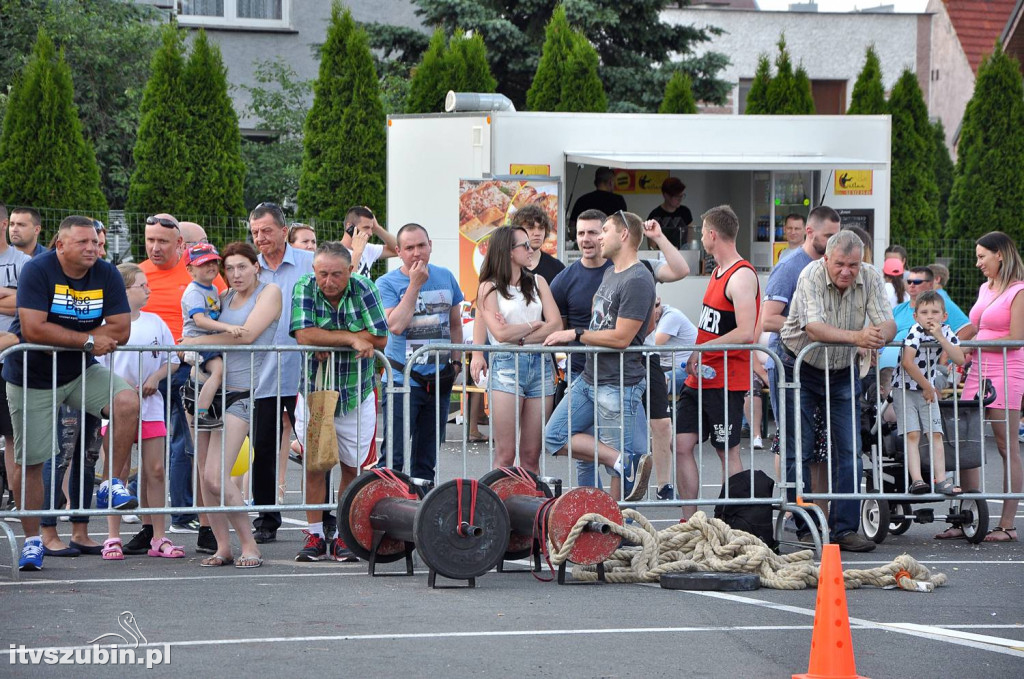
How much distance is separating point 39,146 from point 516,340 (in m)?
11.9

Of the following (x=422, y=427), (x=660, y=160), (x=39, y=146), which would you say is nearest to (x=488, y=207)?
(x=660, y=160)

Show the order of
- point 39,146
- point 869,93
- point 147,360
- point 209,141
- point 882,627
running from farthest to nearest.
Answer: point 869,93, point 209,141, point 39,146, point 147,360, point 882,627

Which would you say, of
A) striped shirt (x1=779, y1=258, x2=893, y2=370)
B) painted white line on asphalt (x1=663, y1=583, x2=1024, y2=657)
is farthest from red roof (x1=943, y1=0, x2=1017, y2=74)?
painted white line on asphalt (x1=663, y1=583, x2=1024, y2=657)

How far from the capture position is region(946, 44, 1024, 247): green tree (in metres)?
22.9

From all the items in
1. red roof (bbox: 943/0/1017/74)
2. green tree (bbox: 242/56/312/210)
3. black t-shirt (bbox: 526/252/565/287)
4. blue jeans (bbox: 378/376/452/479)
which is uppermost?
red roof (bbox: 943/0/1017/74)

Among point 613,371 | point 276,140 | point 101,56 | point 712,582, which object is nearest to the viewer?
point 712,582

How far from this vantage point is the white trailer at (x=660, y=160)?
16.5 m

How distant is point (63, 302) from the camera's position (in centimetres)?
812

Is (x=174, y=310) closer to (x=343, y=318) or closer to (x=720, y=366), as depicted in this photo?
(x=343, y=318)

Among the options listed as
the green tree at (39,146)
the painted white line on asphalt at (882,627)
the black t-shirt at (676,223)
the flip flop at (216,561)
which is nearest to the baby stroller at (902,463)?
the painted white line on asphalt at (882,627)

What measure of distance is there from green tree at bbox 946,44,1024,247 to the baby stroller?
14.3 meters

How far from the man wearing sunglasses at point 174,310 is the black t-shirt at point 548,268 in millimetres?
2308

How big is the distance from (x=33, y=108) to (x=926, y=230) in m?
13.8

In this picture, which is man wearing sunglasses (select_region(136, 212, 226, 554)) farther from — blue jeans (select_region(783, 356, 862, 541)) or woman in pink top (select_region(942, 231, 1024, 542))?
woman in pink top (select_region(942, 231, 1024, 542))
